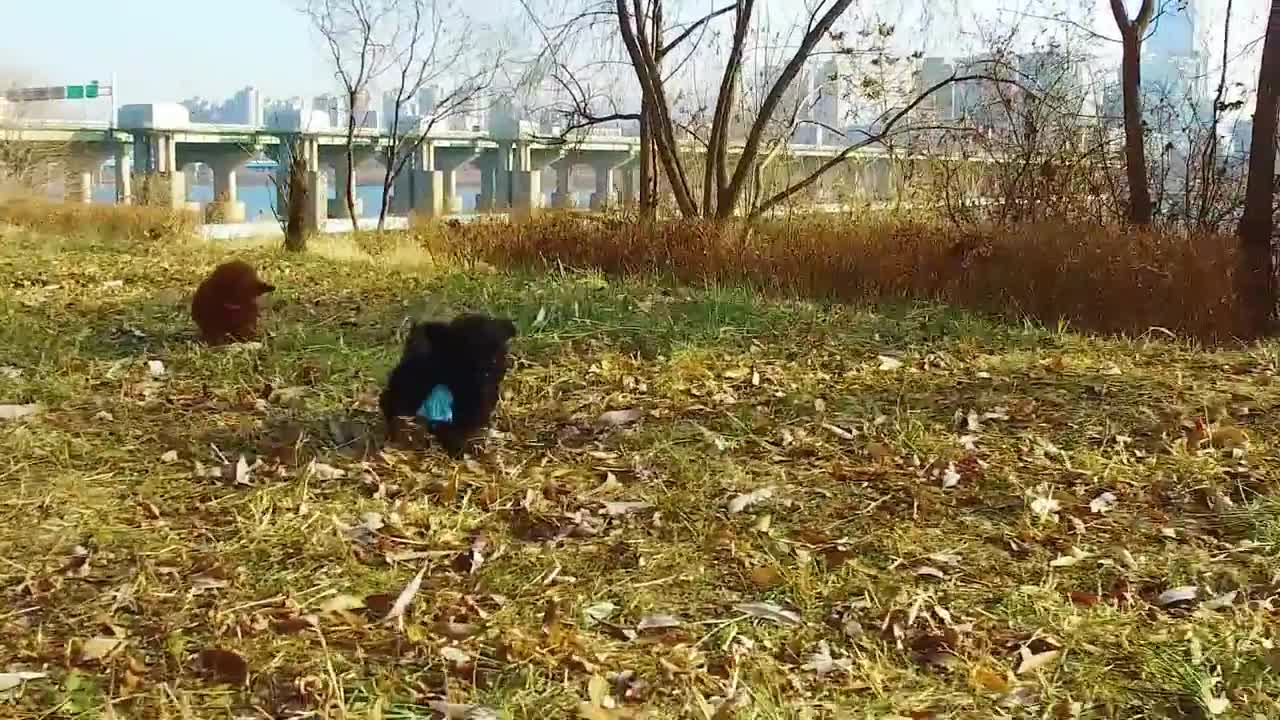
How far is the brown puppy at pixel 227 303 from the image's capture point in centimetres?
479

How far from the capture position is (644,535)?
2.84 meters

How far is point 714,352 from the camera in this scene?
502 centimetres

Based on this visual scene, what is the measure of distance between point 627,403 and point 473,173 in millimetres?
30460

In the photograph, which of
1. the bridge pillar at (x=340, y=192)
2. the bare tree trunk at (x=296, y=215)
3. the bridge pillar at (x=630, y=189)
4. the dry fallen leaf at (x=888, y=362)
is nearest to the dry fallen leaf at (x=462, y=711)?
the dry fallen leaf at (x=888, y=362)

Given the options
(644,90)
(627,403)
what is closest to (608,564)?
(627,403)

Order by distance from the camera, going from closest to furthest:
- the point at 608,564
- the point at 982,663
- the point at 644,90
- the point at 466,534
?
the point at 982,663
the point at 608,564
the point at 466,534
the point at 644,90

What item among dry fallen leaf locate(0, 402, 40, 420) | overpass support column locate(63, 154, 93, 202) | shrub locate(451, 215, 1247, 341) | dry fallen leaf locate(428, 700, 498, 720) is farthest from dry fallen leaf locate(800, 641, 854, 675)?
overpass support column locate(63, 154, 93, 202)

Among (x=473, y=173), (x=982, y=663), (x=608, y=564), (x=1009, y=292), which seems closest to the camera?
(x=982, y=663)

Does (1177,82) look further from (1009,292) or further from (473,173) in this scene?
(473,173)

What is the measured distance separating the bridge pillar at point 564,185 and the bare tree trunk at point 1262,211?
21.9 ft

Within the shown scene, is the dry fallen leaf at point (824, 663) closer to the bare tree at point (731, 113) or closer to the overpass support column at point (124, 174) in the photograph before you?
the bare tree at point (731, 113)

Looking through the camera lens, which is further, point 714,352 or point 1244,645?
point 714,352

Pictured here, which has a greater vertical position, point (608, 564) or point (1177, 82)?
point (1177, 82)

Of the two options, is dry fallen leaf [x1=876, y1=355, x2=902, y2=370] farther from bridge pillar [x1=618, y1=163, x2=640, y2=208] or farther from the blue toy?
bridge pillar [x1=618, y1=163, x2=640, y2=208]
